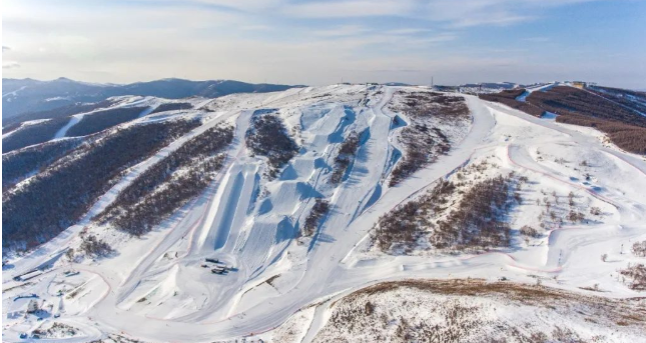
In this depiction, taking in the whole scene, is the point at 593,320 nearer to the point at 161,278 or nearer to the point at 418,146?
the point at 161,278

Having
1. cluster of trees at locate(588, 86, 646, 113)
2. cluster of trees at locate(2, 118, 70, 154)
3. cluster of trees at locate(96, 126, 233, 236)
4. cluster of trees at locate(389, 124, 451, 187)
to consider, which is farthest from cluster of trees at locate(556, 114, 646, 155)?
cluster of trees at locate(2, 118, 70, 154)

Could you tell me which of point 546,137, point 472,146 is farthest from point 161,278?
point 546,137

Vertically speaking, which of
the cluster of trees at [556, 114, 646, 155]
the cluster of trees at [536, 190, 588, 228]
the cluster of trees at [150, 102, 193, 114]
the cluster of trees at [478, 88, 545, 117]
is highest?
the cluster of trees at [478, 88, 545, 117]

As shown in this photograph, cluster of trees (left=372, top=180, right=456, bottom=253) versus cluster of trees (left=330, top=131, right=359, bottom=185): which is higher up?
cluster of trees (left=330, top=131, right=359, bottom=185)

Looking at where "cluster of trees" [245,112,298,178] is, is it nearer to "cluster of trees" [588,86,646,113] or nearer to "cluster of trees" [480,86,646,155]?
"cluster of trees" [480,86,646,155]

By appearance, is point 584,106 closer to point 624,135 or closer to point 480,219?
point 624,135

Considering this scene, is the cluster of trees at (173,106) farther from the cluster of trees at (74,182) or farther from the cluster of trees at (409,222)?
the cluster of trees at (409,222)

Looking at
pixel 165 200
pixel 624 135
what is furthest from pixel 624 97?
pixel 165 200
